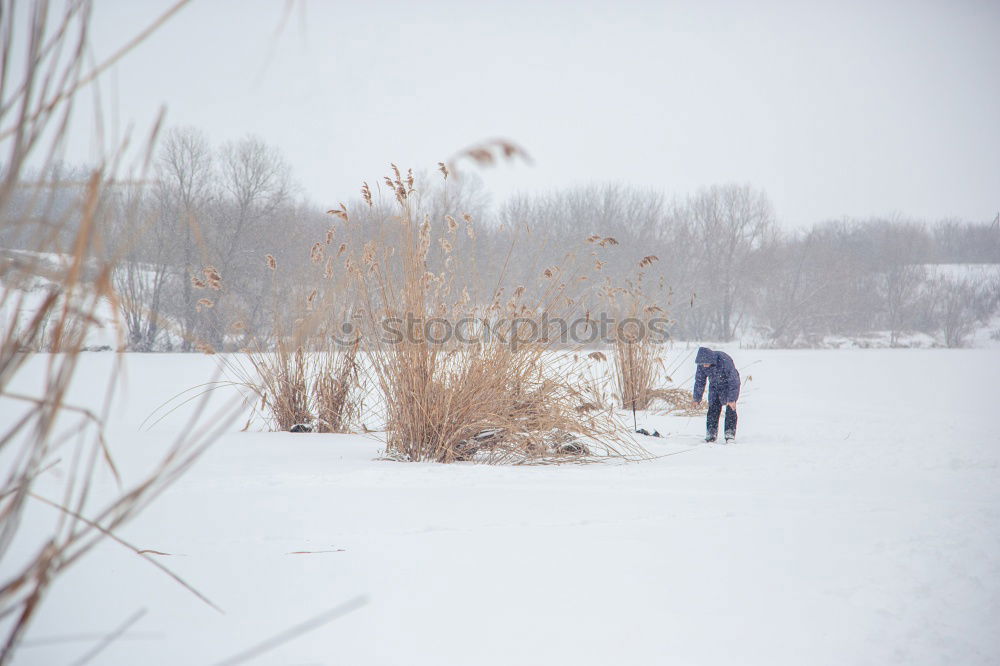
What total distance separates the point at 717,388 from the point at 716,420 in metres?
0.24

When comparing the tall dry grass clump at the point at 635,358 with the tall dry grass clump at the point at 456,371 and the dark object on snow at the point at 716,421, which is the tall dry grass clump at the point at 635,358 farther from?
the tall dry grass clump at the point at 456,371

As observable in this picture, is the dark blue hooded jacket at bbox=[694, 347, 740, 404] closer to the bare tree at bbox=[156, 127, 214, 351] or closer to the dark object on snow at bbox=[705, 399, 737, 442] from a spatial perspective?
the dark object on snow at bbox=[705, 399, 737, 442]

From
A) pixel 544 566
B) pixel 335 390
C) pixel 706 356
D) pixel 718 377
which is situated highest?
pixel 706 356

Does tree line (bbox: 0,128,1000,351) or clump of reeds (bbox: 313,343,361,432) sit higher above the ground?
tree line (bbox: 0,128,1000,351)

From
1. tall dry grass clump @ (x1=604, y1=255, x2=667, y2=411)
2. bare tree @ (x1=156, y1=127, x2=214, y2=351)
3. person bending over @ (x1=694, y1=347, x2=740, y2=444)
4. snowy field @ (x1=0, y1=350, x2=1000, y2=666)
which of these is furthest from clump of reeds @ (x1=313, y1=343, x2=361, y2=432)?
bare tree @ (x1=156, y1=127, x2=214, y2=351)

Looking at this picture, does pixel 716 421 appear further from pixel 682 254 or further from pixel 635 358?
pixel 682 254

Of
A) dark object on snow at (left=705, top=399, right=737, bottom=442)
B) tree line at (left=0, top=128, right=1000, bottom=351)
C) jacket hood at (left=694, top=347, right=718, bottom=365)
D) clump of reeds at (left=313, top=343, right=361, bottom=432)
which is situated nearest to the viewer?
clump of reeds at (left=313, top=343, right=361, bottom=432)

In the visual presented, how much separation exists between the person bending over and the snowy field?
1.40m

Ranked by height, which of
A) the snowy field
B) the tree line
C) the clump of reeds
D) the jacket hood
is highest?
the tree line

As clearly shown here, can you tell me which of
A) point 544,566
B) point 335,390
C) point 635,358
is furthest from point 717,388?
point 544,566

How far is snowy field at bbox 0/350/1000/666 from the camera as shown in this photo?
121 centimetres

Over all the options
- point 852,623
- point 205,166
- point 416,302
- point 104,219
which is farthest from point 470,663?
point 205,166

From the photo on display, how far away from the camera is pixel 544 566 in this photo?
159 cm

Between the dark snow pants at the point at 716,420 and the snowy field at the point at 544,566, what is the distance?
1.37 meters
